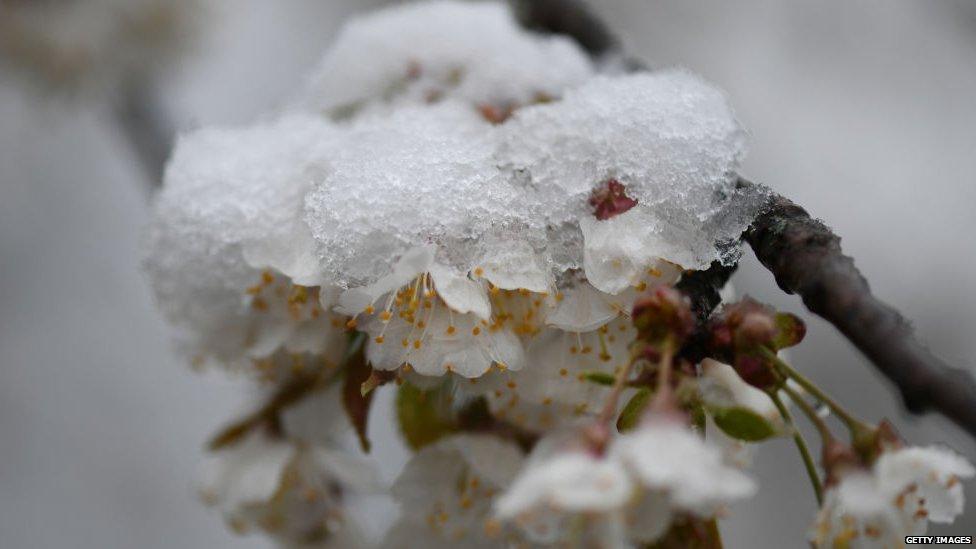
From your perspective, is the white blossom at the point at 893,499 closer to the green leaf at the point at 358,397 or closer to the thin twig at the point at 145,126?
the green leaf at the point at 358,397

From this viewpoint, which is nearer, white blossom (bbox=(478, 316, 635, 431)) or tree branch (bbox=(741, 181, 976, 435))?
tree branch (bbox=(741, 181, 976, 435))

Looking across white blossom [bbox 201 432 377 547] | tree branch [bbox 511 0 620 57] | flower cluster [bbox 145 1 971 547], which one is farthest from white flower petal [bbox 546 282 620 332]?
tree branch [bbox 511 0 620 57]

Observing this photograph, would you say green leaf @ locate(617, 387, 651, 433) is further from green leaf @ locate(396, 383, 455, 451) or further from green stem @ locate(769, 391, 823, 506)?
green leaf @ locate(396, 383, 455, 451)

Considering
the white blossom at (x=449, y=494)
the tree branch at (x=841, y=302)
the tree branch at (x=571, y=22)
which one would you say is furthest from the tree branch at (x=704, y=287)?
the tree branch at (x=571, y=22)

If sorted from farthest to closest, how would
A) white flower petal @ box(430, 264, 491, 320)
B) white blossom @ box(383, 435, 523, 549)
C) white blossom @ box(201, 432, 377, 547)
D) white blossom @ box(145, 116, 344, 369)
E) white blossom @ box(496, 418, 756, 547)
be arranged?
1. white blossom @ box(201, 432, 377, 547)
2. white blossom @ box(383, 435, 523, 549)
3. white blossom @ box(145, 116, 344, 369)
4. white flower petal @ box(430, 264, 491, 320)
5. white blossom @ box(496, 418, 756, 547)

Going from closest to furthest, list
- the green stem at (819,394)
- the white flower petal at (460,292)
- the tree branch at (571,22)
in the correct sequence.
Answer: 1. the green stem at (819,394)
2. the white flower petal at (460,292)
3. the tree branch at (571,22)

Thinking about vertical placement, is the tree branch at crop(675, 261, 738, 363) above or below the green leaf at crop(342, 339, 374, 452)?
above
